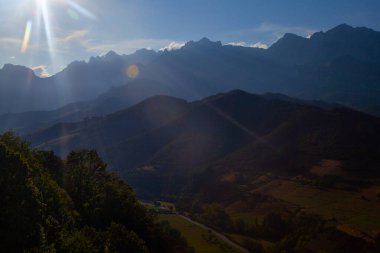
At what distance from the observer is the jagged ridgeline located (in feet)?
83.0

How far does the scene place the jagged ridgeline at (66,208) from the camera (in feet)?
83.0

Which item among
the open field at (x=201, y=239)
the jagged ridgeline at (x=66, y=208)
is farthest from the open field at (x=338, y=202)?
the jagged ridgeline at (x=66, y=208)

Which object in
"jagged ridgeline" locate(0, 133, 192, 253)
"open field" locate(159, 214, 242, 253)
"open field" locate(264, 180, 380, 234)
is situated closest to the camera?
"jagged ridgeline" locate(0, 133, 192, 253)

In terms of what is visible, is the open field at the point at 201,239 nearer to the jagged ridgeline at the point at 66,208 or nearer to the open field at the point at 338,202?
the open field at the point at 338,202

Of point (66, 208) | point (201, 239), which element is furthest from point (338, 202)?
point (66, 208)

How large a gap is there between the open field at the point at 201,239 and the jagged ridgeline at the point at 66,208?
4456 cm

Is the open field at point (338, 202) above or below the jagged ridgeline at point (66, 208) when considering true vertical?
below

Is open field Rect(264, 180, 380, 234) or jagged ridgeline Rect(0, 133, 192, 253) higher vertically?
jagged ridgeline Rect(0, 133, 192, 253)

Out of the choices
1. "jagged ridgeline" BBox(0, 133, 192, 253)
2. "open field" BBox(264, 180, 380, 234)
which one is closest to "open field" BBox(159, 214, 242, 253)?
"open field" BBox(264, 180, 380, 234)

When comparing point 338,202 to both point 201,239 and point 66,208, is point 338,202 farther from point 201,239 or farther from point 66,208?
point 66,208

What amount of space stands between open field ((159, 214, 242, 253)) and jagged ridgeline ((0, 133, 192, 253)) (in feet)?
146

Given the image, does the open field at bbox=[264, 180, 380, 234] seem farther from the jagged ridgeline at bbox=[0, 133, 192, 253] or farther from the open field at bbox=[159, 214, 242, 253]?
the jagged ridgeline at bbox=[0, 133, 192, 253]

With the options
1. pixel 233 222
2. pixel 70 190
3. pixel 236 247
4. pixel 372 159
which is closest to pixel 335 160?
pixel 372 159

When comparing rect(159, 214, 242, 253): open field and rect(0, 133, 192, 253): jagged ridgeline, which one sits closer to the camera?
rect(0, 133, 192, 253): jagged ridgeline
